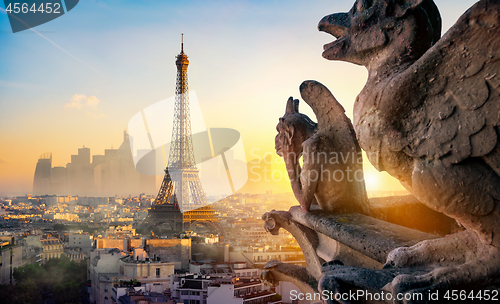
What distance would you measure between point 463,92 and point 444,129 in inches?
4.3

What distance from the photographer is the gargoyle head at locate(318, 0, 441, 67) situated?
147cm

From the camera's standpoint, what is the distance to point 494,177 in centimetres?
120

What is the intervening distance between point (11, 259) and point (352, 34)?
24630 millimetres

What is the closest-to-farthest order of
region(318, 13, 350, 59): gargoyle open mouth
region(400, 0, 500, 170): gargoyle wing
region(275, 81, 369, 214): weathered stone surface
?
1. region(400, 0, 500, 170): gargoyle wing
2. region(318, 13, 350, 59): gargoyle open mouth
3. region(275, 81, 369, 214): weathered stone surface

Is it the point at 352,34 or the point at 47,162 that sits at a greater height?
the point at 47,162

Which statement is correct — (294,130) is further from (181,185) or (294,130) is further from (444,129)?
(181,185)

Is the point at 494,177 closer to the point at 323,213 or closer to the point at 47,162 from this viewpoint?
the point at 323,213

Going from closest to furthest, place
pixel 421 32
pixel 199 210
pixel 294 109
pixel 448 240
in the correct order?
pixel 448 240, pixel 421 32, pixel 294 109, pixel 199 210

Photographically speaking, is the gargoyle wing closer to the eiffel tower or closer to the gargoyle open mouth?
the gargoyle open mouth

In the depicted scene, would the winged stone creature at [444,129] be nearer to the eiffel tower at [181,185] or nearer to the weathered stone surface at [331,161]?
the weathered stone surface at [331,161]

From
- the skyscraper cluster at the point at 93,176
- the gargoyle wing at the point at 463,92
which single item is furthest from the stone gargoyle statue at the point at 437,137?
the skyscraper cluster at the point at 93,176

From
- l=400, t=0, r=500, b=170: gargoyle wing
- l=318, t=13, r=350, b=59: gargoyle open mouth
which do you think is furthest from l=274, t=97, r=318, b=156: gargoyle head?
l=400, t=0, r=500, b=170: gargoyle wing

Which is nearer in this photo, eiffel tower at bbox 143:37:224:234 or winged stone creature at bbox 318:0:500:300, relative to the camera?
winged stone creature at bbox 318:0:500:300

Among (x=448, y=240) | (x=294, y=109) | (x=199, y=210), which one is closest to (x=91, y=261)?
(x=199, y=210)
